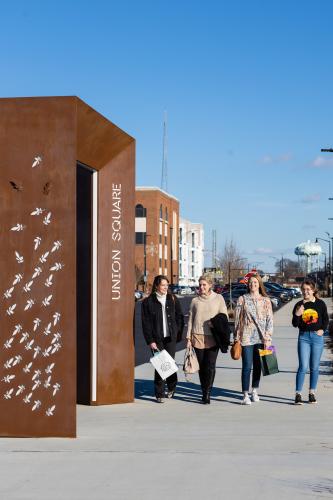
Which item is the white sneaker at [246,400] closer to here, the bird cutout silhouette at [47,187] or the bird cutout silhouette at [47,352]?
the bird cutout silhouette at [47,352]

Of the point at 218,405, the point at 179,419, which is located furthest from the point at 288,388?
the point at 179,419

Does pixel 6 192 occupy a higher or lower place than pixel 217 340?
higher

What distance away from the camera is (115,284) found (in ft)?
38.0

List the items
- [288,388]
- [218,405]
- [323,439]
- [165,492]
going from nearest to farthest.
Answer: [165,492] < [323,439] < [218,405] < [288,388]

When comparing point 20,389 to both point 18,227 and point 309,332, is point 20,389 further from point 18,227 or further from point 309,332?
point 309,332

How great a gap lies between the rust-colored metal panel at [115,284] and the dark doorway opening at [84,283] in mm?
→ 130

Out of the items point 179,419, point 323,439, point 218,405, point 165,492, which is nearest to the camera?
point 165,492

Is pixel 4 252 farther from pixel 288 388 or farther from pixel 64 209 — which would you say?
pixel 288 388

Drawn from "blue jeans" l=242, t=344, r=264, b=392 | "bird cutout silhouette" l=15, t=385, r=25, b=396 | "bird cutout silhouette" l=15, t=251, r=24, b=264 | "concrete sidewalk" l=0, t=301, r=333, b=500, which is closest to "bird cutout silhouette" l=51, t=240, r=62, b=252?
"bird cutout silhouette" l=15, t=251, r=24, b=264

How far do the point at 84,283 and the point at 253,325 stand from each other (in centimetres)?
224

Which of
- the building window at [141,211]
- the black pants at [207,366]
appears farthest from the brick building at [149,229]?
the black pants at [207,366]

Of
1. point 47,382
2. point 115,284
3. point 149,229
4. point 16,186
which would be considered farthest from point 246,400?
point 149,229

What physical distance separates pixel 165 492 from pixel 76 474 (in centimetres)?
93

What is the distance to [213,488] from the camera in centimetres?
679
